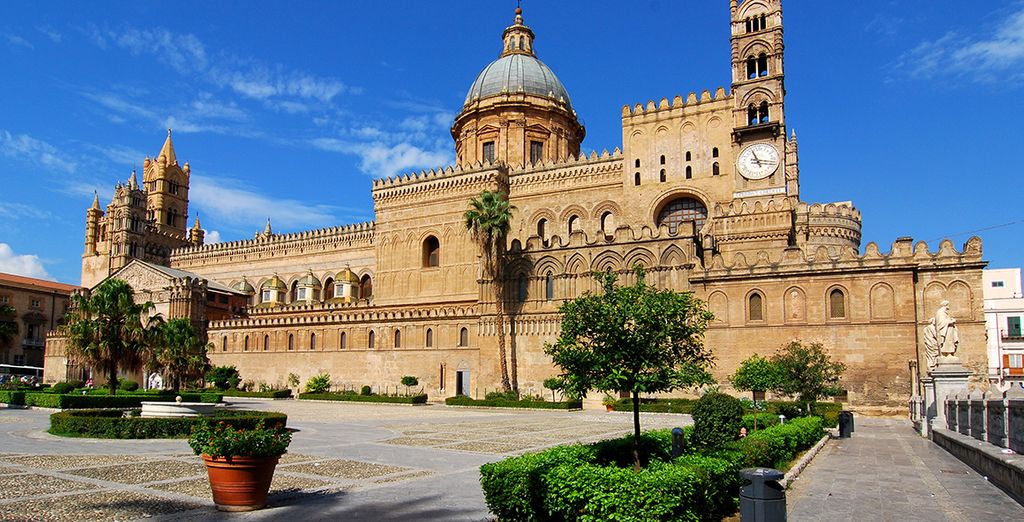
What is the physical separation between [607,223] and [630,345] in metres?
37.6

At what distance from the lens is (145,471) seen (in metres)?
13.2

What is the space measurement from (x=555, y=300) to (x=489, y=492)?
114 feet

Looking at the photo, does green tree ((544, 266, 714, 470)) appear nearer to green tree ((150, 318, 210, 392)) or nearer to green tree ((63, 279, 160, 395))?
green tree ((63, 279, 160, 395))

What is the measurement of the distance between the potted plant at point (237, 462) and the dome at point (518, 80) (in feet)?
167

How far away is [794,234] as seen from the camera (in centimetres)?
4262

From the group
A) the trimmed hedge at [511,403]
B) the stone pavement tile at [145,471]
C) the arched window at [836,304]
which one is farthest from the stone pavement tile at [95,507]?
the arched window at [836,304]

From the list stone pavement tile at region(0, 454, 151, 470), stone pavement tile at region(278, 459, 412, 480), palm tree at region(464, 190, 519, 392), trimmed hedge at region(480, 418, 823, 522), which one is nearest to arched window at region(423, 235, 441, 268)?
palm tree at region(464, 190, 519, 392)

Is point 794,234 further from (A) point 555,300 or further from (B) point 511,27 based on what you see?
(B) point 511,27

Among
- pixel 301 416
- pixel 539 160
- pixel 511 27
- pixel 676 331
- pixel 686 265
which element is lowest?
pixel 301 416

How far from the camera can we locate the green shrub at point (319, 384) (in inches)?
1929

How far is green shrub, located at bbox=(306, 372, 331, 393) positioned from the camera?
49000 millimetres

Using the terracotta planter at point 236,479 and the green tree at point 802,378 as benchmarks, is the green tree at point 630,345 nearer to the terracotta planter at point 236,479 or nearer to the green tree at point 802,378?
the terracotta planter at point 236,479

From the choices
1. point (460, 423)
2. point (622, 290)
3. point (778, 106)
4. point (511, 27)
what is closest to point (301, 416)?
point (460, 423)

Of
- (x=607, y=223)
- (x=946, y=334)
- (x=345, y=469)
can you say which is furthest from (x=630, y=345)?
(x=607, y=223)
